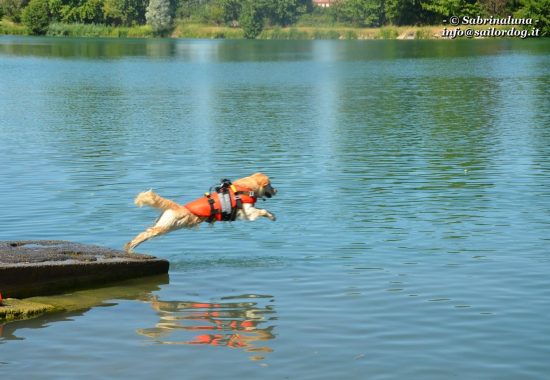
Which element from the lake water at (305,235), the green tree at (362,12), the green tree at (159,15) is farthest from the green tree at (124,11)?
the lake water at (305,235)

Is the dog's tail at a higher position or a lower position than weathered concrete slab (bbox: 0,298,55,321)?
higher

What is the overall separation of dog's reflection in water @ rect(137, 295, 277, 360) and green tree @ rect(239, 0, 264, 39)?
530 feet

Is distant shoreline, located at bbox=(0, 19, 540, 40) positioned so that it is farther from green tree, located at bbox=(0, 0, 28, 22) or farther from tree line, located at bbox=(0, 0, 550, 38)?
tree line, located at bbox=(0, 0, 550, 38)

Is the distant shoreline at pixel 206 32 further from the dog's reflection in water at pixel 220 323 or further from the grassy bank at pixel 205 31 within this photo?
the dog's reflection in water at pixel 220 323

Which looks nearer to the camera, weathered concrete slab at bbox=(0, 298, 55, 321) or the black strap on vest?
weathered concrete slab at bbox=(0, 298, 55, 321)

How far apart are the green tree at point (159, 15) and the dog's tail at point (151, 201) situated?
6114 inches

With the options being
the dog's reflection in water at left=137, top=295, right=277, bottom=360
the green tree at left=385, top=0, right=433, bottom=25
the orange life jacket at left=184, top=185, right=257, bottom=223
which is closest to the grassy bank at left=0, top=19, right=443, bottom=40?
the green tree at left=385, top=0, right=433, bottom=25

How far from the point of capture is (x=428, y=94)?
164 ft

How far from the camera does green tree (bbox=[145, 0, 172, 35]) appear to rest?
16800cm

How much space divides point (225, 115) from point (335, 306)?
91.1ft

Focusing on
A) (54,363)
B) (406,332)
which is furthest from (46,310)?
(406,332)

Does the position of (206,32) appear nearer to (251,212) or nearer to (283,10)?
(283,10)

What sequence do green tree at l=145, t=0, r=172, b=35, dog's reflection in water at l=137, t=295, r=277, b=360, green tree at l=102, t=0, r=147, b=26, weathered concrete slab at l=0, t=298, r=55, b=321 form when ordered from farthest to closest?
1. green tree at l=102, t=0, r=147, b=26
2. green tree at l=145, t=0, r=172, b=35
3. weathered concrete slab at l=0, t=298, r=55, b=321
4. dog's reflection in water at l=137, t=295, r=277, b=360

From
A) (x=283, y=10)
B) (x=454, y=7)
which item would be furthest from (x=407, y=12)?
(x=283, y=10)
